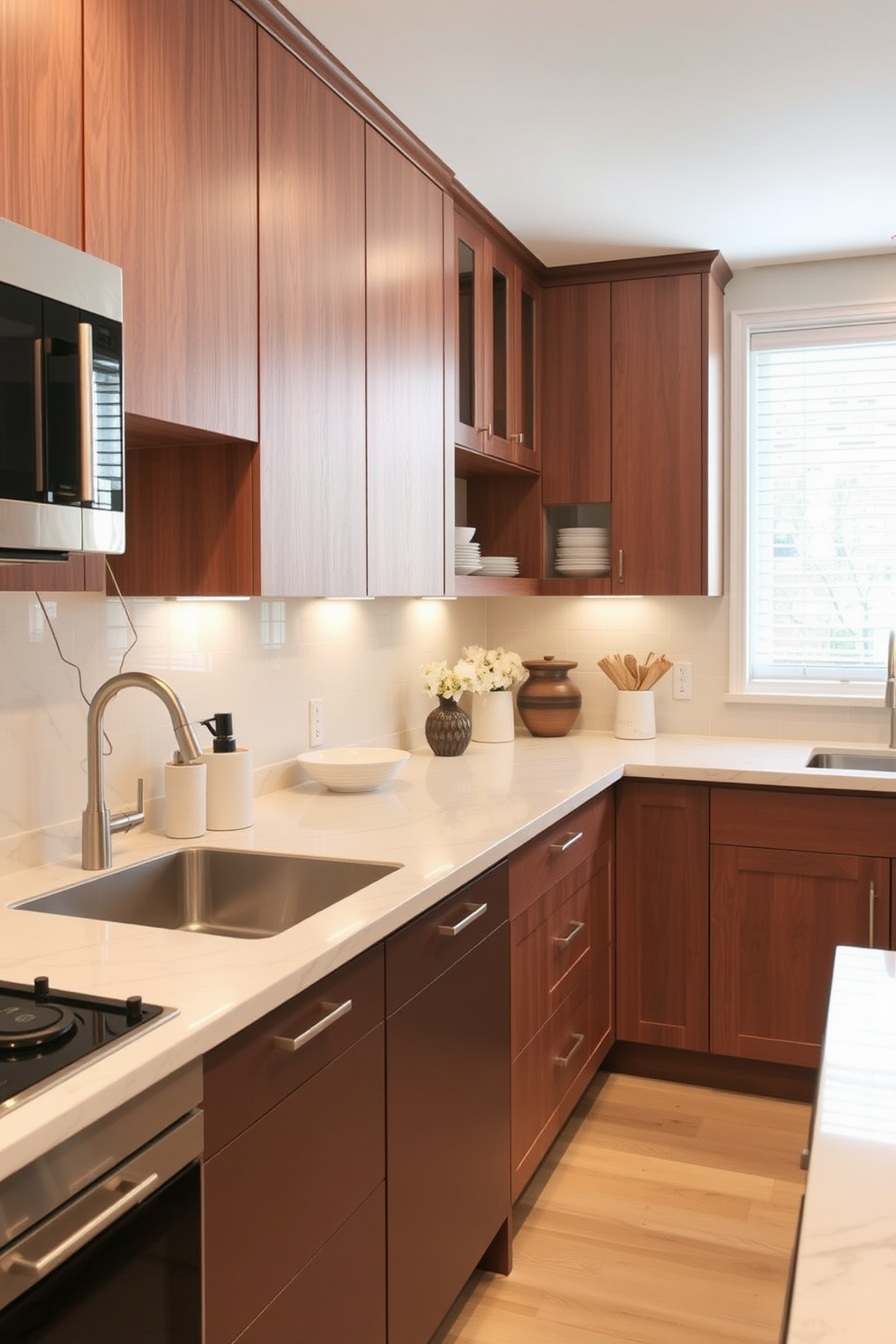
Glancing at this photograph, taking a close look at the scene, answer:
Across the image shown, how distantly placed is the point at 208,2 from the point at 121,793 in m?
1.43

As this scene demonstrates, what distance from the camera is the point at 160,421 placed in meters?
1.83

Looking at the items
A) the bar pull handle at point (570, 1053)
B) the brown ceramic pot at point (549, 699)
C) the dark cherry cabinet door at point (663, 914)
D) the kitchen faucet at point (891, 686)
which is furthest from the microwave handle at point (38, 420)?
the kitchen faucet at point (891, 686)

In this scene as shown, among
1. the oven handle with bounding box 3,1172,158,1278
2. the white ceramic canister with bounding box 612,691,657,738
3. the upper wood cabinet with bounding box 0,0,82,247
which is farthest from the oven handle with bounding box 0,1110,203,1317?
the white ceramic canister with bounding box 612,691,657,738

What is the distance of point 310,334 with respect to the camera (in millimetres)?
2271

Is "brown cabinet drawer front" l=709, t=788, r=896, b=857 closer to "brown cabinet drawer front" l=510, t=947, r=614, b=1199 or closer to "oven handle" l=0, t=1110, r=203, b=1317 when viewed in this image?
"brown cabinet drawer front" l=510, t=947, r=614, b=1199

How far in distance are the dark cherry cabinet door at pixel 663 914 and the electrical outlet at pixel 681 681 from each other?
0.73 m

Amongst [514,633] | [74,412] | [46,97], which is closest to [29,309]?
[74,412]

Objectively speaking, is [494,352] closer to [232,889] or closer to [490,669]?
[490,669]

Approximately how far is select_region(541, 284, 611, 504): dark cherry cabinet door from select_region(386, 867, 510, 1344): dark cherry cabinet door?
1.83 m

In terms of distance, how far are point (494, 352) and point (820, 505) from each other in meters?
1.27

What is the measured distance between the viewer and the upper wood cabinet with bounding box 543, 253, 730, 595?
144 inches

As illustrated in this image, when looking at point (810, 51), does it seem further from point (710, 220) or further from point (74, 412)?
point (74, 412)

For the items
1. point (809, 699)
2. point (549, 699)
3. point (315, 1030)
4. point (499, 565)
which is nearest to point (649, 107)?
point (499, 565)

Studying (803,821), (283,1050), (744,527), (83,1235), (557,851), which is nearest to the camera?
(83,1235)
